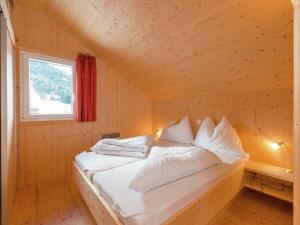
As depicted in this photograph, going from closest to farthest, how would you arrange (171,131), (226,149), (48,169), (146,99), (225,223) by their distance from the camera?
(225,223) < (226,149) < (48,169) < (171,131) < (146,99)

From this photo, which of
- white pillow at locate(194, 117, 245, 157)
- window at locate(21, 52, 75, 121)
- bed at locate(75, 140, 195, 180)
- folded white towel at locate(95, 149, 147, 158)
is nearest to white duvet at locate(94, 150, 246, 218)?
bed at locate(75, 140, 195, 180)

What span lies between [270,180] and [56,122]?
3408mm

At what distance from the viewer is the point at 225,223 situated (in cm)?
167

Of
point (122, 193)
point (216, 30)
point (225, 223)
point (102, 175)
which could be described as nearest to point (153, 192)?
point (122, 193)

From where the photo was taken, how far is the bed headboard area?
200 centimetres

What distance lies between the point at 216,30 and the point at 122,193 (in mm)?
1788

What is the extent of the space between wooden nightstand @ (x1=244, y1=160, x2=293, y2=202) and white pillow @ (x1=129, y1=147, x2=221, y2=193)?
79cm

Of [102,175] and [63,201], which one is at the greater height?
[102,175]

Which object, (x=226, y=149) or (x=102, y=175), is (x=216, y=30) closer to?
(x=226, y=149)

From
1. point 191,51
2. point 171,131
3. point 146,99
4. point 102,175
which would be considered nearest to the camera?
point 102,175

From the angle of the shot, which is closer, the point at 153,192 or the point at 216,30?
the point at 153,192

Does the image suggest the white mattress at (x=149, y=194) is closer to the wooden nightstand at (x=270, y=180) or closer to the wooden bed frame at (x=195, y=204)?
the wooden bed frame at (x=195, y=204)

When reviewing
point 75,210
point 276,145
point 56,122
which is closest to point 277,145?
point 276,145

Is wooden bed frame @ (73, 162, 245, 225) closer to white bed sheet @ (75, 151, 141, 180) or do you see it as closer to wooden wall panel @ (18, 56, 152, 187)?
white bed sheet @ (75, 151, 141, 180)
